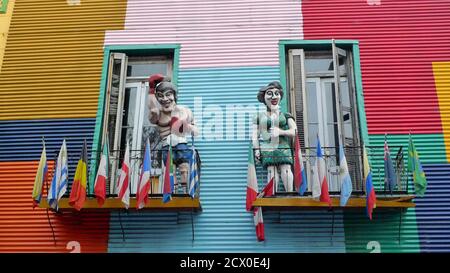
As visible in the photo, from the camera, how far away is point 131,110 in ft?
36.6

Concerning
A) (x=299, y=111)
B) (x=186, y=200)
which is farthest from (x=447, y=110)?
(x=186, y=200)

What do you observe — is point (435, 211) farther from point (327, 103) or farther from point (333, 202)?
point (327, 103)

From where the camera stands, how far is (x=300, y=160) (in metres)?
9.23

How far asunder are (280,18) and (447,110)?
3488 mm

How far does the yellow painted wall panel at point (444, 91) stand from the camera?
10398 millimetres

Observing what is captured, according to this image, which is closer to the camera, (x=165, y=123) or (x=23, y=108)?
(x=165, y=123)

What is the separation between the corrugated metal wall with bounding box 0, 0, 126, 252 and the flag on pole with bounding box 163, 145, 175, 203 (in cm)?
159

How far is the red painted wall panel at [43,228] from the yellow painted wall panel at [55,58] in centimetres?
175

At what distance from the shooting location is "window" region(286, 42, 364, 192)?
33.9 feet

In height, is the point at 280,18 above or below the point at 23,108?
above

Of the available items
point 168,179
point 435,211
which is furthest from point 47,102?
point 435,211
